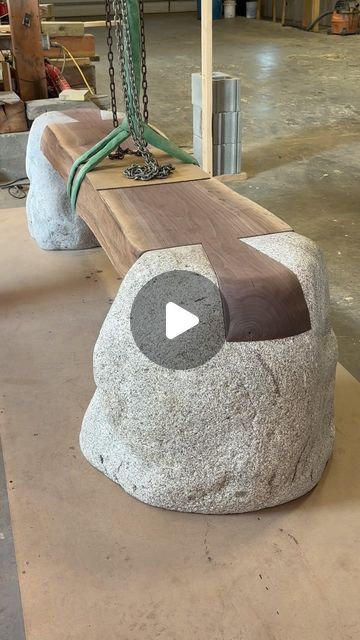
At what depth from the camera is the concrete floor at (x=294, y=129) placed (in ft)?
10.9

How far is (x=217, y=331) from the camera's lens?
1.72 m

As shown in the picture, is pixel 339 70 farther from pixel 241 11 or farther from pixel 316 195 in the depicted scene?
pixel 241 11

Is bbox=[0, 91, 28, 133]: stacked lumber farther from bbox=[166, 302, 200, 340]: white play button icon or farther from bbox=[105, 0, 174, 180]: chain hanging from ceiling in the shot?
bbox=[166, 302, 200, 340]: white play button icon

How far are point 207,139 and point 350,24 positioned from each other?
862 cm

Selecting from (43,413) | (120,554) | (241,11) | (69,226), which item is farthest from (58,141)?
(241,11)

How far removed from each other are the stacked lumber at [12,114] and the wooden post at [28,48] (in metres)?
0.25

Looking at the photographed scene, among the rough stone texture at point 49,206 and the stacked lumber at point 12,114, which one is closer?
the rough stone texture at point 49,206

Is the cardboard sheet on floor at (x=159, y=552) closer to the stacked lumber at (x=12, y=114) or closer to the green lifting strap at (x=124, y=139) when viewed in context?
the green lifting strap at (x=124, y=139)

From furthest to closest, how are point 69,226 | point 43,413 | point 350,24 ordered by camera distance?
point 350,24 < point 69,226 < point 43,413

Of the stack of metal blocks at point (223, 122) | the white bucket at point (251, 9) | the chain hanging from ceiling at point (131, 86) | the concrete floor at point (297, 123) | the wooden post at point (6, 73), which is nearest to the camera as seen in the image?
the chain hanging from ceiling at point (131, 86)

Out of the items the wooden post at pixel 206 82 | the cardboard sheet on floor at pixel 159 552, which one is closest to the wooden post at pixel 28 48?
the wooden post at pixel 206 82

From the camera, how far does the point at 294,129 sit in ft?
20.5

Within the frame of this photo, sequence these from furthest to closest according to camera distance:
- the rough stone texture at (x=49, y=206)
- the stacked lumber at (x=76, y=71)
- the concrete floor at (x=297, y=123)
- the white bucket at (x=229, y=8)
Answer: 1. the white bucket at (x=229, y=8)
2. the stacked lumber at (x=76, y=71)
3. the concrete floor at (x=297, y=123)
4. the rough stone texture at (x=49, y=206)
